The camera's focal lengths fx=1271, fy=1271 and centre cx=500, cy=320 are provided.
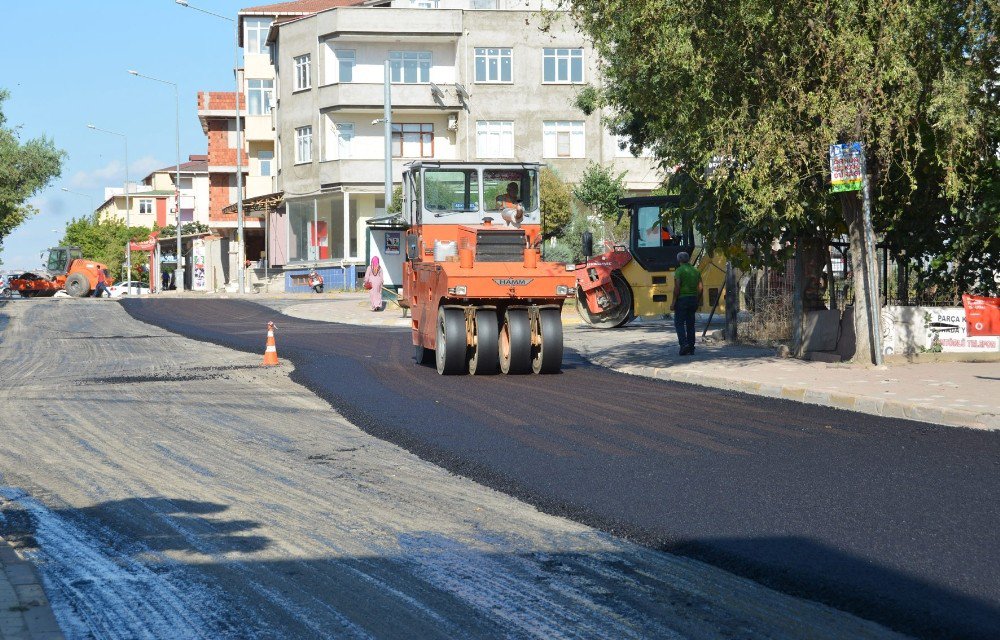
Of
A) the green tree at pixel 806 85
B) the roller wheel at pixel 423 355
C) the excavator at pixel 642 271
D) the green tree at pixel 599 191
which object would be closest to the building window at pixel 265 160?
the green tree at pixel 599 191

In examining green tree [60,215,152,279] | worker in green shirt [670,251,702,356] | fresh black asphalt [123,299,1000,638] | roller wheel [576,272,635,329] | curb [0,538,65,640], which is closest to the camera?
curb [0,538,65,640]

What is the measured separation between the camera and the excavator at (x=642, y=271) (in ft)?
90.4

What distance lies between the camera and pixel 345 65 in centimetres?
5412

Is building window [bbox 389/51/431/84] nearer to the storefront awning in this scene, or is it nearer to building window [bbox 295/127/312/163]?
building window [bbox 295/127/312/163]

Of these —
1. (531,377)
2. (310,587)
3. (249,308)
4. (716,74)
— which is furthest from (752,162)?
(249,308)

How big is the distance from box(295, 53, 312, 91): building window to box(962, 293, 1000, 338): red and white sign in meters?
41.7

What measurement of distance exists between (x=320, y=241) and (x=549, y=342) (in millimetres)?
39886

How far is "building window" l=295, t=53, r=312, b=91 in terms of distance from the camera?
182ft

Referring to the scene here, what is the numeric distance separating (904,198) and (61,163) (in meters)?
46.3

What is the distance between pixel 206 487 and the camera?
891 cm

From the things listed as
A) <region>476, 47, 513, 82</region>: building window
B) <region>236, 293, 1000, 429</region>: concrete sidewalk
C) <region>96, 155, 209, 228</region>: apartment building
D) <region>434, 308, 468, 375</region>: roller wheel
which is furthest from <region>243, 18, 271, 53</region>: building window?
<region>434, 308, 468, 375</region>: roller wheel

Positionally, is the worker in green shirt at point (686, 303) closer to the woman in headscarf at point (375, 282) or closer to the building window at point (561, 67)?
the woman in headscarf at point (375, 282)

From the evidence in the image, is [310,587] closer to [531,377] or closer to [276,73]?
[531,377]

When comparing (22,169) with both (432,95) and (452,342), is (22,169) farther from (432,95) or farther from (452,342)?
(452,342)
